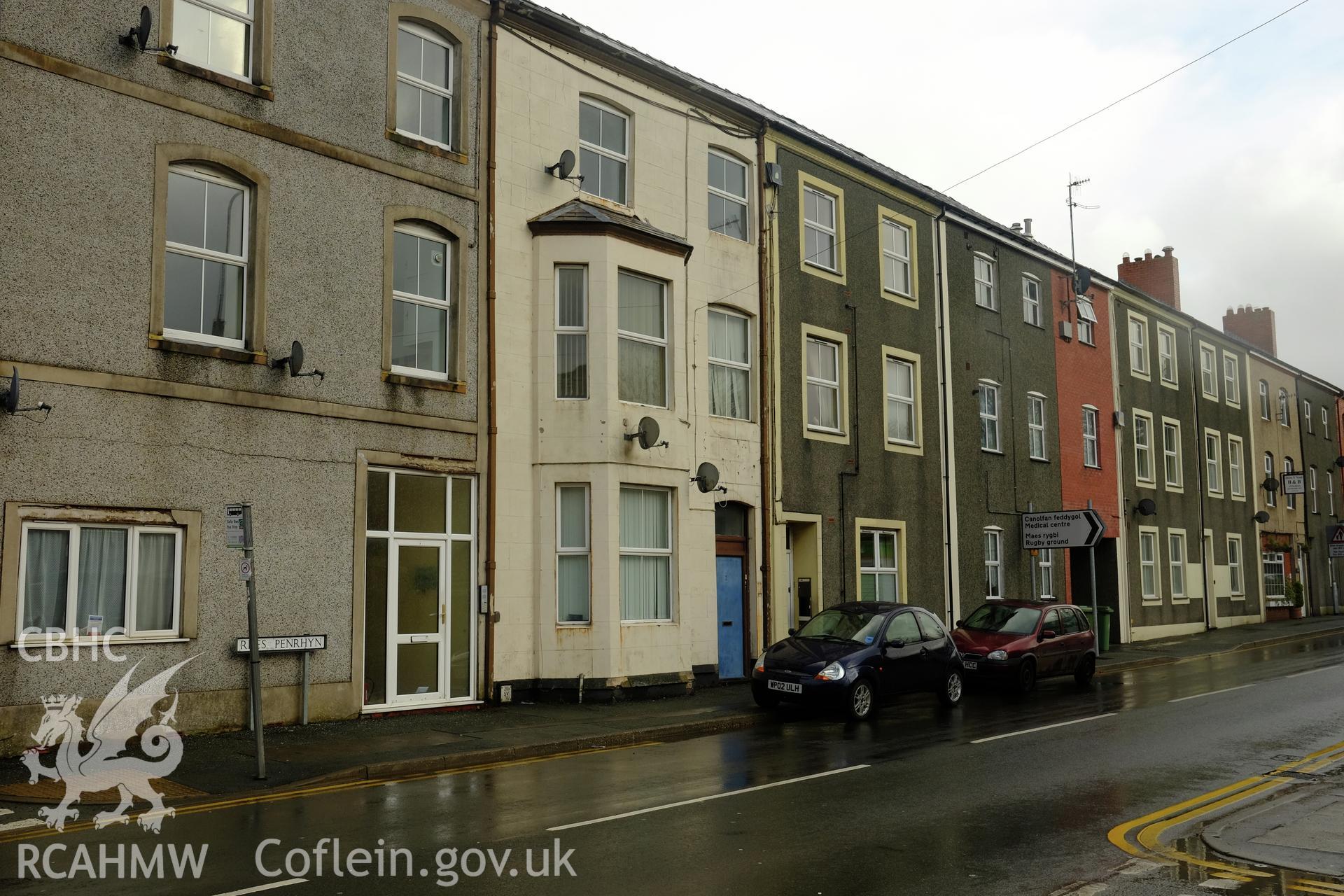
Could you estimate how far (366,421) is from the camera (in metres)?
15.3

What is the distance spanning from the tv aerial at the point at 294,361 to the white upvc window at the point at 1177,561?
29.2 m

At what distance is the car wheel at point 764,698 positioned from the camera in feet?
52.9

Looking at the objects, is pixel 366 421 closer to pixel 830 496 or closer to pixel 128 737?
pixel 128 737

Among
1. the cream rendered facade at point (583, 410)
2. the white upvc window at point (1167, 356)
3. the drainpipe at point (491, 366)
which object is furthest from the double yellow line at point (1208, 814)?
the white upvc window at point (1167, 356)

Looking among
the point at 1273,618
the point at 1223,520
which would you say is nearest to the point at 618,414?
the point at 1223,520

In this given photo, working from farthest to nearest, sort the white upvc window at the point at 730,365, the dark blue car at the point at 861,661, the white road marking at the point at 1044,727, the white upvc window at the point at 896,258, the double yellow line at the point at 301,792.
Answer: the white upvc window at the point at 896,258
the white upvc window at the point at 730,365
the dark blue car at the point at 861,661
the white road marking at the point at 1044,727
the double yellow line at the point at 301,792

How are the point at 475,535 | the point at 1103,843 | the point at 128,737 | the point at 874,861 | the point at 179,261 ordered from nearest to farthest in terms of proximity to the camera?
the point at 874,861 → the point at 1103,843 → the point at 128,737 → the point at 179,261 → the point at 475,535

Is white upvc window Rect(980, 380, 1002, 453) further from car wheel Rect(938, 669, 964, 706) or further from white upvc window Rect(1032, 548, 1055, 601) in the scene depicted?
car wheel Rect(938, 669, 964, 706)

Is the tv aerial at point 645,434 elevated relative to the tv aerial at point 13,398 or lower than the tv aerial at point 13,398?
elevated

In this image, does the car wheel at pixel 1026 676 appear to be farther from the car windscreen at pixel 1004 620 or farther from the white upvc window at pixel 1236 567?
the white upvc window at pixel 1236 567

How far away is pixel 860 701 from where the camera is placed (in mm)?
15875

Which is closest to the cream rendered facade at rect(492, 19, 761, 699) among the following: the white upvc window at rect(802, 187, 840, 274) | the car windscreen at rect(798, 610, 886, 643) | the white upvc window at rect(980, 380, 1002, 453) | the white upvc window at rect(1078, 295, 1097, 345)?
the car windscreen at rect(798, 610, 886, 643)

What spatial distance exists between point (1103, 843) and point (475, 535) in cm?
1028

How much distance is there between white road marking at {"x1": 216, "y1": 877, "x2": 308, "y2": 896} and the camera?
6781mm
